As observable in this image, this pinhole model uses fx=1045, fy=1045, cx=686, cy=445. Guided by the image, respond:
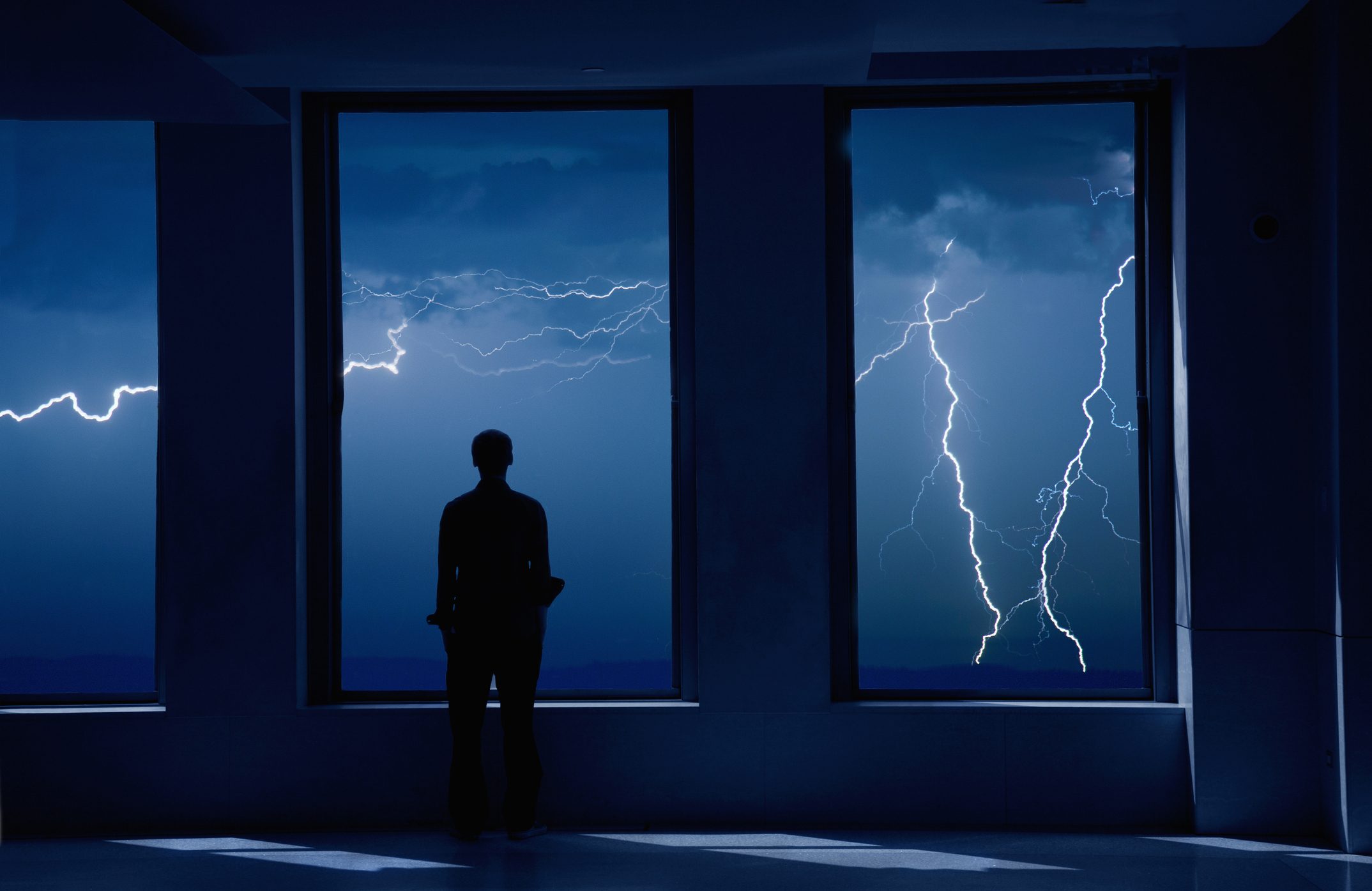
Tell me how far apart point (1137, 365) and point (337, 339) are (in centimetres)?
295

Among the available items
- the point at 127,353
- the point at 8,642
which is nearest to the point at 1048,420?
the point at 127,353

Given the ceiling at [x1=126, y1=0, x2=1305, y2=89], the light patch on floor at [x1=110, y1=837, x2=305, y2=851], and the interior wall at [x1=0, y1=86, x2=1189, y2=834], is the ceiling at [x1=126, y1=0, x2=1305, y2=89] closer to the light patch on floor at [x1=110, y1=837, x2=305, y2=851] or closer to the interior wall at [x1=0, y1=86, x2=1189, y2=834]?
the interior wall at [x1=0, y1=86, x2=1189, y2=834]

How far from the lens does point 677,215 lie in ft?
12.7

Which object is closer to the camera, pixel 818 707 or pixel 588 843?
pixel 588 843

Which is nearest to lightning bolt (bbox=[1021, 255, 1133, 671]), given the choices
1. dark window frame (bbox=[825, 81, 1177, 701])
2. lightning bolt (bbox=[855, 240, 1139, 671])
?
lightning bolt (bbox=[855, 240, 1139, 671])

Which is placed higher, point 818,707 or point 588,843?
point 818,707

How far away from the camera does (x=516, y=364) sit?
386cm

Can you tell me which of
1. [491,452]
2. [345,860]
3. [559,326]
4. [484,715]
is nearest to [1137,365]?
[559,326]

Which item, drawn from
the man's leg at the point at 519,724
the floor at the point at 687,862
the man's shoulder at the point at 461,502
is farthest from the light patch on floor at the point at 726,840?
the man's shoulder at the point at 461,502

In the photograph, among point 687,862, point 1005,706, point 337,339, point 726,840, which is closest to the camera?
point 687,862

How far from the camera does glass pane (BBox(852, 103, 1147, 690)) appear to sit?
379 cm

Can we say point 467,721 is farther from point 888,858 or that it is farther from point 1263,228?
point 1263,228

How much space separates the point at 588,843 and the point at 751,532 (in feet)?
3.84

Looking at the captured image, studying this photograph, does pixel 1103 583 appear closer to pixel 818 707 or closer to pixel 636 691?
pixel 818 707
